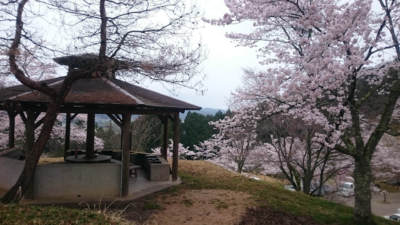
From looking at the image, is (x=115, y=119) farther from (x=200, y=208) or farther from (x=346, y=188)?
(x=346, y=188)

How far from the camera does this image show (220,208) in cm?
674

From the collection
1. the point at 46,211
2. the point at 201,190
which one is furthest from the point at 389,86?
the point at 46,211

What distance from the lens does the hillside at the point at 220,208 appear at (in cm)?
592

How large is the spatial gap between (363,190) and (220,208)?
3.01 meters

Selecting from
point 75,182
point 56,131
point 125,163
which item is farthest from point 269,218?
point 56,131

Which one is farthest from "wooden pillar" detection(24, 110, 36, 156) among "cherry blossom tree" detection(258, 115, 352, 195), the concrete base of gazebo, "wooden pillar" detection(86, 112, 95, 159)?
"cherry blossom tree" detection(258, 115, 352, 195)

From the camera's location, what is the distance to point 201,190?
27.0ft

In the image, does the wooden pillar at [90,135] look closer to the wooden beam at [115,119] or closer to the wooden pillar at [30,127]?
the wooden beam at [115,119]

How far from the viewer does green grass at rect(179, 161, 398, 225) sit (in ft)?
23.0

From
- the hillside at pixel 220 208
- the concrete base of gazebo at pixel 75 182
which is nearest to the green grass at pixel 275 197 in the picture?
the hillside at pixel 220 208

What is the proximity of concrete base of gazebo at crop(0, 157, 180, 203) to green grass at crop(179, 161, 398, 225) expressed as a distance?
2.10 m

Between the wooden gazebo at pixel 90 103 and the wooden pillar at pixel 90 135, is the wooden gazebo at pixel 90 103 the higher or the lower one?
the higher one

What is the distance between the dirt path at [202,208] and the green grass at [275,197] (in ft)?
1.78

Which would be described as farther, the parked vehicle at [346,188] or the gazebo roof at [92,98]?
the parked vehicle at [346,188]
